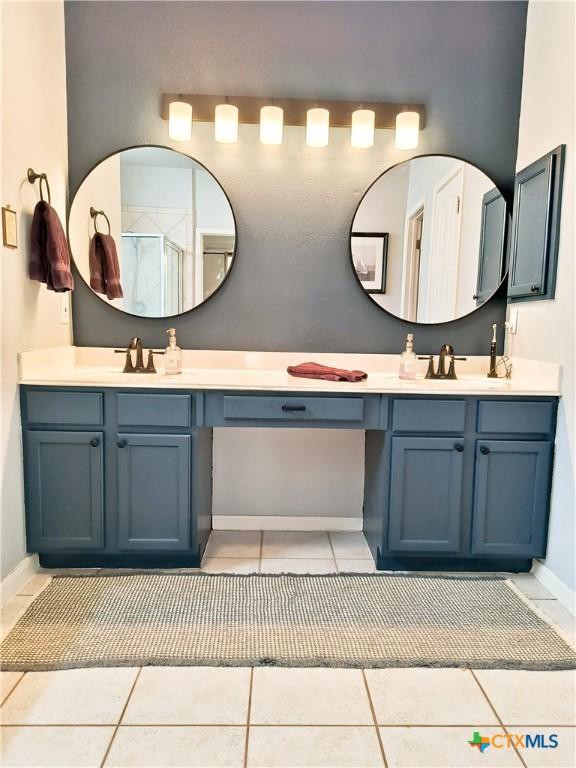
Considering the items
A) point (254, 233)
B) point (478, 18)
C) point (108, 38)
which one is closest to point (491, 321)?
point (254, 233)

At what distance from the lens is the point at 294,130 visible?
265cm

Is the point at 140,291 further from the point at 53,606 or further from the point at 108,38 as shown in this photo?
the point at 53,606

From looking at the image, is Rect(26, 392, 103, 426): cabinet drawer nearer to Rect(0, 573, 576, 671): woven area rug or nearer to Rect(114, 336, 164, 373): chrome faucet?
Rect(114, 336, 164, 373): chrome faucet

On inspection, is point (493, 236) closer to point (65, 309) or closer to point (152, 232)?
point (152, 232)

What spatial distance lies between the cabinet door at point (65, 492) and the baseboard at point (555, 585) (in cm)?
191

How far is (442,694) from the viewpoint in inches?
62.4

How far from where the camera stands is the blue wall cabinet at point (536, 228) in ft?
7.39

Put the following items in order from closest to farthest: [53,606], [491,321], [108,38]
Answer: [53,606] < [108,38] < [491,321]

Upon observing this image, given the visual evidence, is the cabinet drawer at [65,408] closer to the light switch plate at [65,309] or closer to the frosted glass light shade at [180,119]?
the light switch plate at [65,309]

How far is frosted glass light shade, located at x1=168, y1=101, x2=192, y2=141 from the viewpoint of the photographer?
2.58 metres

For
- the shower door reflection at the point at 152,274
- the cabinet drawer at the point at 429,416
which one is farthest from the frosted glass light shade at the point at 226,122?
the cabinet drawer at the point at 429,416

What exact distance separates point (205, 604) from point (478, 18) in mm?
2982

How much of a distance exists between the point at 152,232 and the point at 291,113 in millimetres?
901

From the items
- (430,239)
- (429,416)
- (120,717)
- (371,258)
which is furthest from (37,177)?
(120,717)
